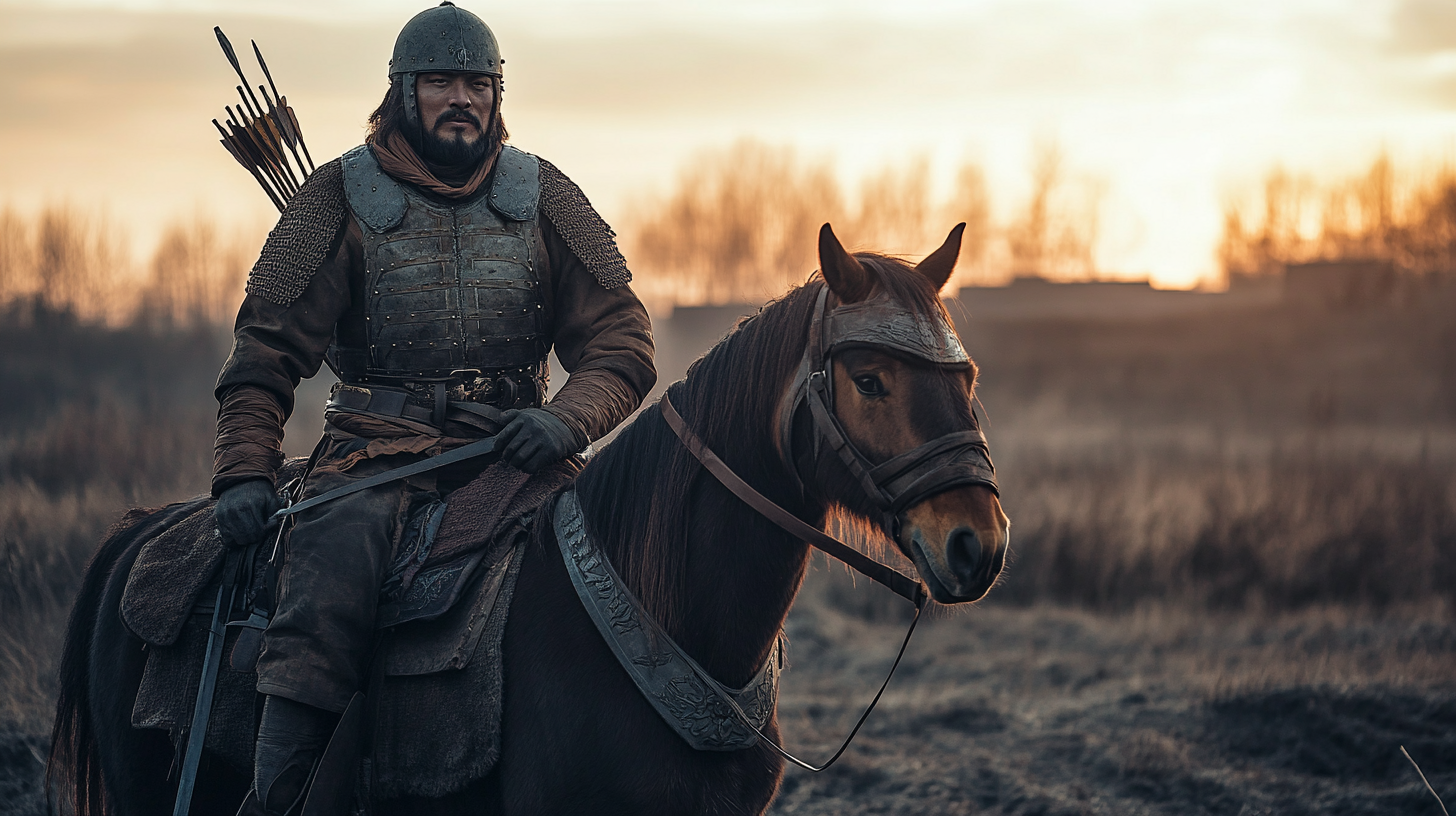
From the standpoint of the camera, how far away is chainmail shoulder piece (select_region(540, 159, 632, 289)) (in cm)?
319

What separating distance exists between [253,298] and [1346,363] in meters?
26.0

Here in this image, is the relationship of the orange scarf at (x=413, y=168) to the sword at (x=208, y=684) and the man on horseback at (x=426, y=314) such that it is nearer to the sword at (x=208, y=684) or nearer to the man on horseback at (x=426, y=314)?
the man on horseback at (x=426, y=314)

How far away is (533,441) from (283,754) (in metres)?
0.96

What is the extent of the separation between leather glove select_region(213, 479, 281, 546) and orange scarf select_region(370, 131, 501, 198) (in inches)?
38.2

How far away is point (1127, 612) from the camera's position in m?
9.05

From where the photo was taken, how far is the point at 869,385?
2234mm

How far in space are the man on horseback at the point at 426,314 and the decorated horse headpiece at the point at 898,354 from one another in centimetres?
78

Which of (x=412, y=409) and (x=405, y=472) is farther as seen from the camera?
(x=412, y=409)

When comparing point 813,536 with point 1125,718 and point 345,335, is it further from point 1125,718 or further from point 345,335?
point 1125,718

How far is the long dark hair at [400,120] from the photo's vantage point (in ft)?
10.3

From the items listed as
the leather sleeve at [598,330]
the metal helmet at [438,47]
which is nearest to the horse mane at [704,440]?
the leather sleeve at [598,330]

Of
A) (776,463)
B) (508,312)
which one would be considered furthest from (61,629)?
(776,463)

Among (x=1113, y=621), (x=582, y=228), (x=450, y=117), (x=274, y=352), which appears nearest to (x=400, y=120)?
(x=450, y=117)

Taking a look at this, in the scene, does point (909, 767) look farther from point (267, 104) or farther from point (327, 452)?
point (267, 104)
